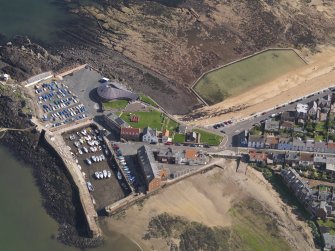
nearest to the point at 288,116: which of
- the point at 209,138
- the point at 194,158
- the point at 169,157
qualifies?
the point at 209,138

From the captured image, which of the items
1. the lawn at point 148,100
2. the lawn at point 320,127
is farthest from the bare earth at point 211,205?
the lawn at point 148,100

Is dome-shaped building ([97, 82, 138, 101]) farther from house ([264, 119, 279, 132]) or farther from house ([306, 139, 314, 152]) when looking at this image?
house ([306, 139, 314, 152])

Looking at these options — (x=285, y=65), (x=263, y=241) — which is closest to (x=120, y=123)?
(x=263, y=241)

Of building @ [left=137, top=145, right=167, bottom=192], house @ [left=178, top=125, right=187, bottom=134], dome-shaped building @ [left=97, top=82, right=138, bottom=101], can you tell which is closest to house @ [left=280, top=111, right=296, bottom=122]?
house @ [left=178, top=125, right=187, bottom=134]

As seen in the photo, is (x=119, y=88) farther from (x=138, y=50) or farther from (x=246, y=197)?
(x=246, y=197)

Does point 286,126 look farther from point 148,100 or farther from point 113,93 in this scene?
point 113,93

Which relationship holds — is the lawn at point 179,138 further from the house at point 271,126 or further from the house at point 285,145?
the house at point 285,145
